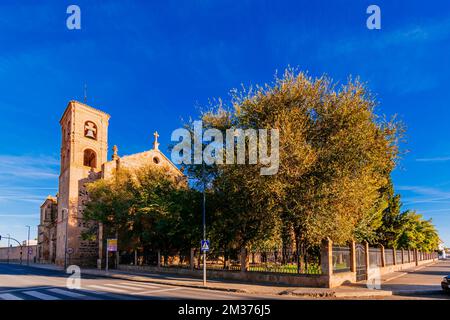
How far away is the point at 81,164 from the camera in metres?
45.6

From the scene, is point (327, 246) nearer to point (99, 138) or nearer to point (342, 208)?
point (342, 208)

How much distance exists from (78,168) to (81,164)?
0.66 m

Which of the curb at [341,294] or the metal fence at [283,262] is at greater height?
the metal fence at [283,262]

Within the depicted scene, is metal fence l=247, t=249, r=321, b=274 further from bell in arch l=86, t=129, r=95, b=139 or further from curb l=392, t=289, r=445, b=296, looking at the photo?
bell in arch l=86, t=129, r=95, b=139

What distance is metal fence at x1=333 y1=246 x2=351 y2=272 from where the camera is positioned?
1892 centimetres

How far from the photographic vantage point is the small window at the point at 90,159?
4797cm

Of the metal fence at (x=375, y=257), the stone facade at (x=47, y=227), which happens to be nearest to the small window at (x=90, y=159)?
the stone facade at (x=47, y=227)

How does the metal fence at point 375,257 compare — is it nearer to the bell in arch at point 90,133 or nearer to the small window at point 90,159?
the small window at point 90,159

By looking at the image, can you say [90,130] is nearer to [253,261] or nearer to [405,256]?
[253,261]

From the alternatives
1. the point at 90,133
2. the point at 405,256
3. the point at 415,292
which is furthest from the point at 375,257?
the point at 90,133

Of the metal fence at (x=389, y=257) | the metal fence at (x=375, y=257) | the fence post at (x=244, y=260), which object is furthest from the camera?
the metal fence at (x=389, y=257)

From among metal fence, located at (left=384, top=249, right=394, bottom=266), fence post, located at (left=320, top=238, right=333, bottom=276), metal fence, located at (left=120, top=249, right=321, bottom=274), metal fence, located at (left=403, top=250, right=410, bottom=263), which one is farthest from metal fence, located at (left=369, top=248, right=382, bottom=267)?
metal fence, located at (left=403, top=250, right=410, bottom=263)

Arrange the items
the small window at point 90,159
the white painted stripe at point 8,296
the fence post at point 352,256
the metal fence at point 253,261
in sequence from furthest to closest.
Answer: the small window at point 90,159
the fence post at point 352,256
the metal fence at point 253,261
the white painted stripe at point 8,296
